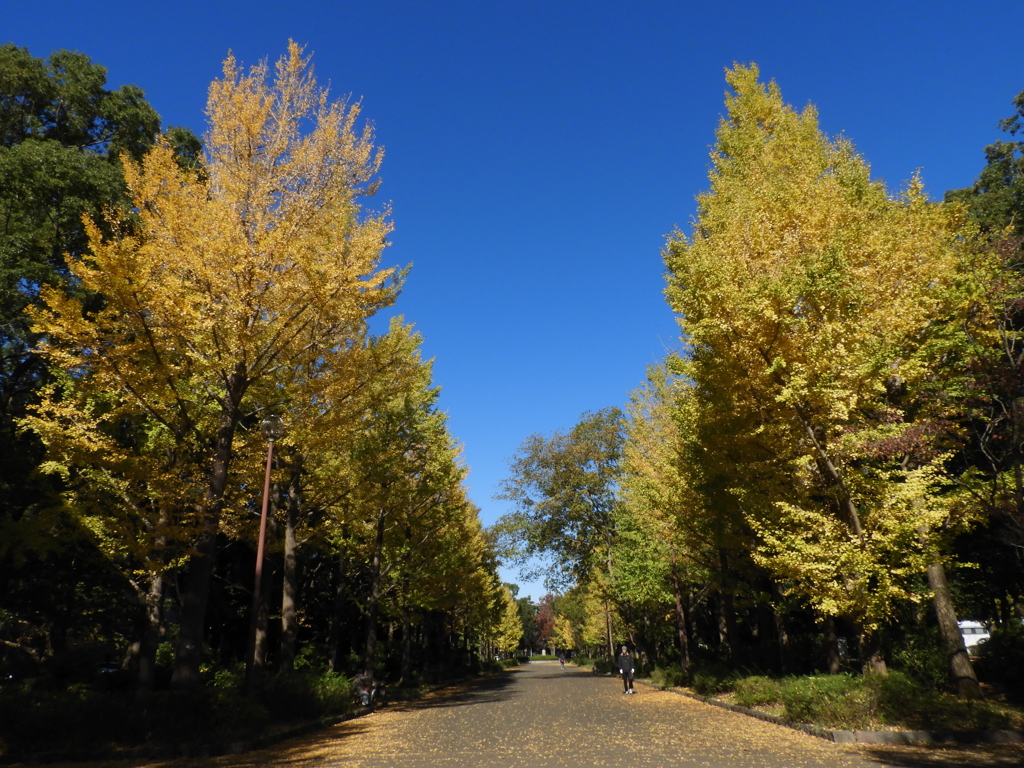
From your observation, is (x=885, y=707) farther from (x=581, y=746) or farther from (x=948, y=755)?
(x=581, y=746)

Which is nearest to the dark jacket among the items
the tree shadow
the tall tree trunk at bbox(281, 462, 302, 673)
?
the tall tree trunk at bbox(281, 462, 302, 673)

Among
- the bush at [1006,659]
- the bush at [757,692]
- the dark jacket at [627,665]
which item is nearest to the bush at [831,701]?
the bush at [757,692]

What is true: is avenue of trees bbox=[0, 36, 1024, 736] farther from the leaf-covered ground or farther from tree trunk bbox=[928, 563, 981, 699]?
the leaf-covered ground

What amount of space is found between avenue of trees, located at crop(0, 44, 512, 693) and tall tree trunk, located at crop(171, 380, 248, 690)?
37 millimetres

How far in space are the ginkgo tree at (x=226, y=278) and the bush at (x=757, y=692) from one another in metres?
11.1

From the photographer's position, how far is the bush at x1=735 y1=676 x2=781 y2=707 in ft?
41.4

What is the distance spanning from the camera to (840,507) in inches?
442

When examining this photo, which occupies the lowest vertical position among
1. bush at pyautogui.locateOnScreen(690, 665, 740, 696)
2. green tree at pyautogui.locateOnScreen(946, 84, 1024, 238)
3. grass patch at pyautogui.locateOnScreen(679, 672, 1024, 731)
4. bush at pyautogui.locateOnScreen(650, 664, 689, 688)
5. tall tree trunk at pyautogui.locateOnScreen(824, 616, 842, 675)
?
bush at pyautogui.locateOnScreen(650, 664, 689, 688)

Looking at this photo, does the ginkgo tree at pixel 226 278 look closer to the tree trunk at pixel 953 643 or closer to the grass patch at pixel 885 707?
the grass patch at pixel 885 707

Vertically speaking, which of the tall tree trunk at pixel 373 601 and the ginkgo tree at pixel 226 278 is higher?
the ginkgo tree at pixel 226 278

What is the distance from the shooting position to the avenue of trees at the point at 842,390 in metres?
9.88

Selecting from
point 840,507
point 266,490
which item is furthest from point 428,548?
point 840,507

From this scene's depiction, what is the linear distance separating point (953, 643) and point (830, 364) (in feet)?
19.8

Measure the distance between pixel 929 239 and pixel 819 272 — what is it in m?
4.61
